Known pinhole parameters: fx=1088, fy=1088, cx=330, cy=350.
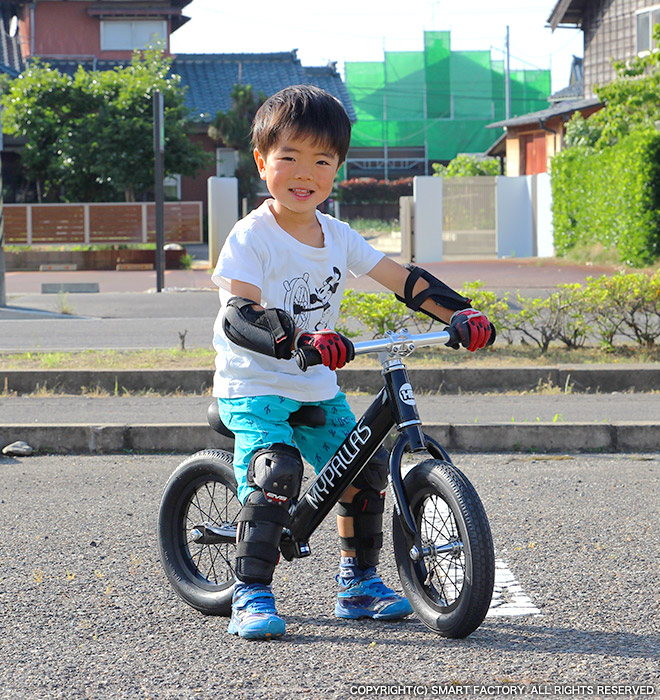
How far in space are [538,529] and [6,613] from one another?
2.24 meters

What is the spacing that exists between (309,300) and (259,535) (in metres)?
0.76

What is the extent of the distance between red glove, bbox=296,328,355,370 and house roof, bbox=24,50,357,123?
3709 cm

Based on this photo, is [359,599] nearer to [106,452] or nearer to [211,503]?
[211,503]

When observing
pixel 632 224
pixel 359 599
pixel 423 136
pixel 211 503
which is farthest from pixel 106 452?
pixel 423 136

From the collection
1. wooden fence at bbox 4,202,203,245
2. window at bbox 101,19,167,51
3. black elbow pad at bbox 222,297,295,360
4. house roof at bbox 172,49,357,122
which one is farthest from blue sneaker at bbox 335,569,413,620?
window at bbox 101,19,167,51

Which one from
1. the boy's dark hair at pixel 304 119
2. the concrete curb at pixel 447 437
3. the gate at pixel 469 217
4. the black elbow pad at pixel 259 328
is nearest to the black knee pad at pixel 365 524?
the black elbow pad at pixel 259 328

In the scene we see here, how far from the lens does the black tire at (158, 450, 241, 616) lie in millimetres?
3758

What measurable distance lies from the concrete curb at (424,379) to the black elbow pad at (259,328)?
516 cm

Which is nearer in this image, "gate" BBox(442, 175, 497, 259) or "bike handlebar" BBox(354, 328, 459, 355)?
"bike handlebar" BBox(354, 328, 459, 355)

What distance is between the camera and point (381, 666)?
3123 millimetres

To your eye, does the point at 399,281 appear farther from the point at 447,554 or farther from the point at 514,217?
the point at 514,217

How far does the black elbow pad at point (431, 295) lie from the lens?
3.56 meters

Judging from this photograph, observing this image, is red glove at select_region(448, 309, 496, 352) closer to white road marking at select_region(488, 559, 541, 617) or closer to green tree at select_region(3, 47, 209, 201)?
white road marking at select_region(488, 559, 541, 617)

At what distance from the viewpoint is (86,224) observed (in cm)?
2997
